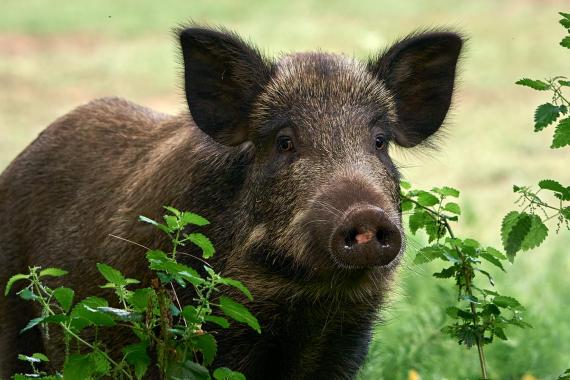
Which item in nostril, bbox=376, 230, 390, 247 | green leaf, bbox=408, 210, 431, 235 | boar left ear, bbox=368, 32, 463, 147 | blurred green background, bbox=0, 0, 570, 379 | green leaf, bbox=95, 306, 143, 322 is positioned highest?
blurred green background, bbox=0, 0, 570, 379

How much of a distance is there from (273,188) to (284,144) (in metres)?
0.19

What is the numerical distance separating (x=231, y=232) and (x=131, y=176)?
919 mm

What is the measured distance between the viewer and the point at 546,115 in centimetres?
451

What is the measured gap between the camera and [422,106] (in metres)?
5.73

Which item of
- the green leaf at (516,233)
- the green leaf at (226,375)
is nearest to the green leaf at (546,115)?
the green leaf at (516,233)

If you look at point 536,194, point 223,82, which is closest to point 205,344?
point 536,194

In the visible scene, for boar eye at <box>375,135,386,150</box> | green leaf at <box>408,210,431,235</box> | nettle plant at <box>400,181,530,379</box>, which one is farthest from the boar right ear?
nettle plant at <box>400,181,530,379</box>

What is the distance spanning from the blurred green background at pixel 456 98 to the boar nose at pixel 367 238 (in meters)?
1.18

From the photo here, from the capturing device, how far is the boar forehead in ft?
16.7

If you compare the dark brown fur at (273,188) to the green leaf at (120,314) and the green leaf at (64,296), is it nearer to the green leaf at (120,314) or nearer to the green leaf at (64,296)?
the green leaf at (120,314)

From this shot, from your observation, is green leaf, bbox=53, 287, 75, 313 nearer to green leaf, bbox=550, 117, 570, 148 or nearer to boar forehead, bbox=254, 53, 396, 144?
boar forehead, bbox=254, 53, 396, 144

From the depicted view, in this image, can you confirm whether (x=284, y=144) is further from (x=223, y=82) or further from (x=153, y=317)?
(x=153, y=317)

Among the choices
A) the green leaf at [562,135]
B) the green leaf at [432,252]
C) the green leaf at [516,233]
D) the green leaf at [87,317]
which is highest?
the green leaf at [562,135]

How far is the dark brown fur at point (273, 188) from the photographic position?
194 inches
